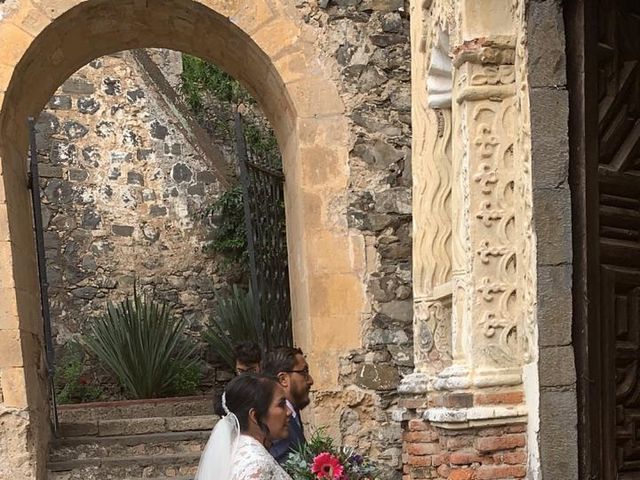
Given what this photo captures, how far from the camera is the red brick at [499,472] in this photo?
4301 millimetres

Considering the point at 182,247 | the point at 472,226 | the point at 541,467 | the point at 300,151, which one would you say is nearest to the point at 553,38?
the point at 472,226

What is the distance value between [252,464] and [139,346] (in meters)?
7.08

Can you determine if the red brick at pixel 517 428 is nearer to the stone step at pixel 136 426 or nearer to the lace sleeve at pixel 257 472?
the lace sleeve at pixel 257 472

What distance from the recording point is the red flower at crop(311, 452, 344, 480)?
4051 millimetres

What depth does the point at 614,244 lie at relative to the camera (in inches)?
167

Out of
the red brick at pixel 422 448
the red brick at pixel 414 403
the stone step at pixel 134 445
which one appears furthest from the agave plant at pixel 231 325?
the red brick at pixel 422 448

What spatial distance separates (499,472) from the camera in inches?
171

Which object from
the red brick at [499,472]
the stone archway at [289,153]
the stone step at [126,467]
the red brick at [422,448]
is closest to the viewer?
the red brick at [499,472]

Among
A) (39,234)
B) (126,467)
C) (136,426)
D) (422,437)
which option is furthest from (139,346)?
(422,437)

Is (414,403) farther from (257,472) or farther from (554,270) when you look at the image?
(257,472)

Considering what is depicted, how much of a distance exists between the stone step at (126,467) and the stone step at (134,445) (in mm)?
256

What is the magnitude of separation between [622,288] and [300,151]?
3472 millimetres

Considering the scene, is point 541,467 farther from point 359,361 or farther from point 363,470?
point 359,361

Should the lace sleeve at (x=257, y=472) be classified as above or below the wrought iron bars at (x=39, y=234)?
below
